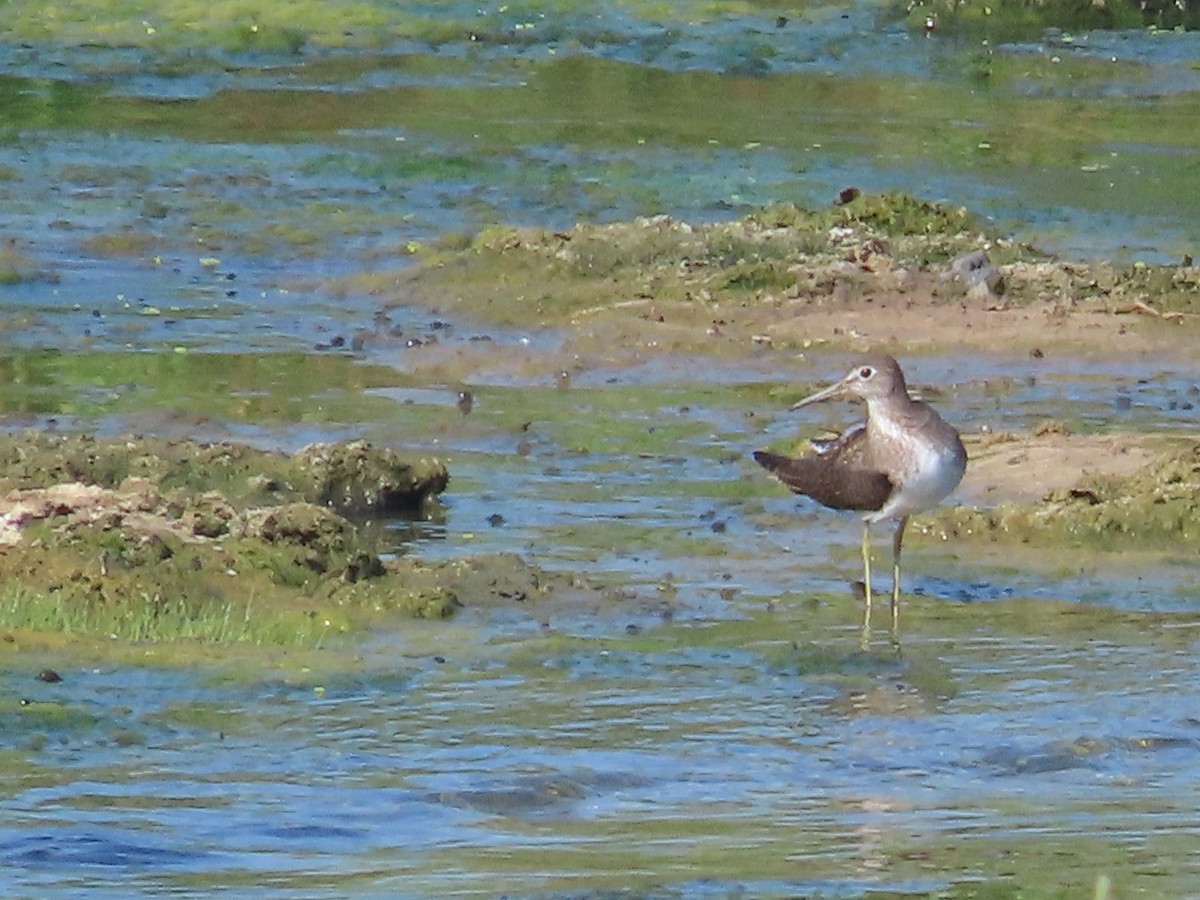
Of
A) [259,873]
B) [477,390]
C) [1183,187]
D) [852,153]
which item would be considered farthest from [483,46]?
[259,873]

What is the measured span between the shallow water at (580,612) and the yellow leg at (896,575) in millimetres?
67

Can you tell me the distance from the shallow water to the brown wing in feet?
1.01

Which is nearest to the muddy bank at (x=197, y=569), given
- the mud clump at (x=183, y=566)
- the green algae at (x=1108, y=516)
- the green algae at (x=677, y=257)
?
the mud clump at (x=183, y=566)

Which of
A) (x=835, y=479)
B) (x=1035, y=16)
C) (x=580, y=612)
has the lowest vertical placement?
(x=580, y=612)

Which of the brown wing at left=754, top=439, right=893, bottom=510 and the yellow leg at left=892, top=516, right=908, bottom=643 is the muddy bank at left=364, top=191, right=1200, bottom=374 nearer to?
the brown wing at left=754, top=439, right=893, bottom=510

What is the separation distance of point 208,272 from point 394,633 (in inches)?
371

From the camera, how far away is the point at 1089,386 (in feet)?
50.1

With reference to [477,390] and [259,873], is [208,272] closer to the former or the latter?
[477,390]

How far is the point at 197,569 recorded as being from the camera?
390 inches

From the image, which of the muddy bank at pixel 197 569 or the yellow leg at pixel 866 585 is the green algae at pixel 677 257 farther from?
the muddy bank at pixel 197 569

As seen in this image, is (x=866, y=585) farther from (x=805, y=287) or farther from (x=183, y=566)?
(x=805, y=287)

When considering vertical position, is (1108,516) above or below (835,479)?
below

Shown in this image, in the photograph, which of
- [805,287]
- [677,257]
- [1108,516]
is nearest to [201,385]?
[805,287]

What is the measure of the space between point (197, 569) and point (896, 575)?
7.60 ft
